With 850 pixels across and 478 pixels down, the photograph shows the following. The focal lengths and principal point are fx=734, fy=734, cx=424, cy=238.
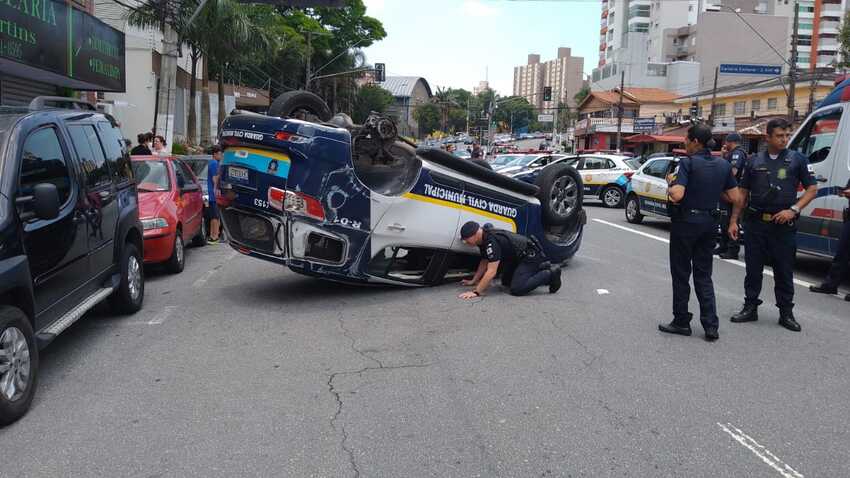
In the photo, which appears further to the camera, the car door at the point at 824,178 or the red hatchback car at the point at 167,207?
the car door at the point at 824,178

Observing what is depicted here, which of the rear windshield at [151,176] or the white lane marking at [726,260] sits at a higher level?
the rear windshield at [151,176]

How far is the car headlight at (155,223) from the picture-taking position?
8.96 meters

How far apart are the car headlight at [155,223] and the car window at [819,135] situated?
28.2 ft

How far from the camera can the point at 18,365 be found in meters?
4.48

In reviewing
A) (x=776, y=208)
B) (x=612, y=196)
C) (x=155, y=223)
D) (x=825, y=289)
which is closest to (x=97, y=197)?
(x=155, y=223)

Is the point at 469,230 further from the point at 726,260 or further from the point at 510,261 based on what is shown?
the point at 726,260

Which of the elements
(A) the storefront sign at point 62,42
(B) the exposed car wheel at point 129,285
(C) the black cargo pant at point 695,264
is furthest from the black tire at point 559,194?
(A) the storefront sign at point 62,42

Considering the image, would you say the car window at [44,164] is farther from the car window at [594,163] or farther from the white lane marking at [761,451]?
the car window at [594,163]

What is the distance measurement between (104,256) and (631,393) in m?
4.50

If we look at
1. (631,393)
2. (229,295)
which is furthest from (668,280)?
(229,295)

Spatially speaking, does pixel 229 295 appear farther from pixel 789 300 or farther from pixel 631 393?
pixel 789 300

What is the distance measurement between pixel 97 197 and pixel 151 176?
13.7 ft

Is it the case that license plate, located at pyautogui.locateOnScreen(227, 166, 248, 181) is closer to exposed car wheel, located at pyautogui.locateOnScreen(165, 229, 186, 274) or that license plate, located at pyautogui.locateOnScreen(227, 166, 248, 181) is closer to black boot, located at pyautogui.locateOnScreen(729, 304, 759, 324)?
exposed car wheel, located at pyautogui.locateOnScreen(165, 229, 186, 274)

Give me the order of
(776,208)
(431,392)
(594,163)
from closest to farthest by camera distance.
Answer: (431,392) → (776,208) → (594,163)
